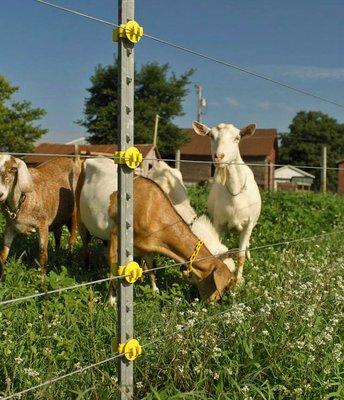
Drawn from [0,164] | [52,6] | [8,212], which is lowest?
[8,212]

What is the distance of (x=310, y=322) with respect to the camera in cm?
384

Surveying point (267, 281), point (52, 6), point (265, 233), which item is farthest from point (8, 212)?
point (265, 233)

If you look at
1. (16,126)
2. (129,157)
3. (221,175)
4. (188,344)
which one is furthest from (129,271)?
(16,126)

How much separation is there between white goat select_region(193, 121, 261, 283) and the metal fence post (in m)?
3.36

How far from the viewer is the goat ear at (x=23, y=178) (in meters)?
5.75

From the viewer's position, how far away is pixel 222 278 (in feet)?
16.6

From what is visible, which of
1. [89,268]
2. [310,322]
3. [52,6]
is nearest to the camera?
[52,6]

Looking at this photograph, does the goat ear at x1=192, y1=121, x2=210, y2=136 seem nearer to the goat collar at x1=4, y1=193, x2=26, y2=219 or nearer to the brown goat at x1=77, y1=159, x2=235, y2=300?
the brown goat at x1=77, y1=159, x2=235, y2=300

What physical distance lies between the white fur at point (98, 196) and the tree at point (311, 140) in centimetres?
5415

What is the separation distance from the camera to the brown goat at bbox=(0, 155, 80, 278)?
225 inches

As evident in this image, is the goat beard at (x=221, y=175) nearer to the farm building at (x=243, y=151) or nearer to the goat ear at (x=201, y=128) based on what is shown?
the goat ear at (x=201, y=128)

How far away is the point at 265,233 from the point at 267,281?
142 inches

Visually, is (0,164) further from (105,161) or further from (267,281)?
(267,281)

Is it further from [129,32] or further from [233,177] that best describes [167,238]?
[129,32]
